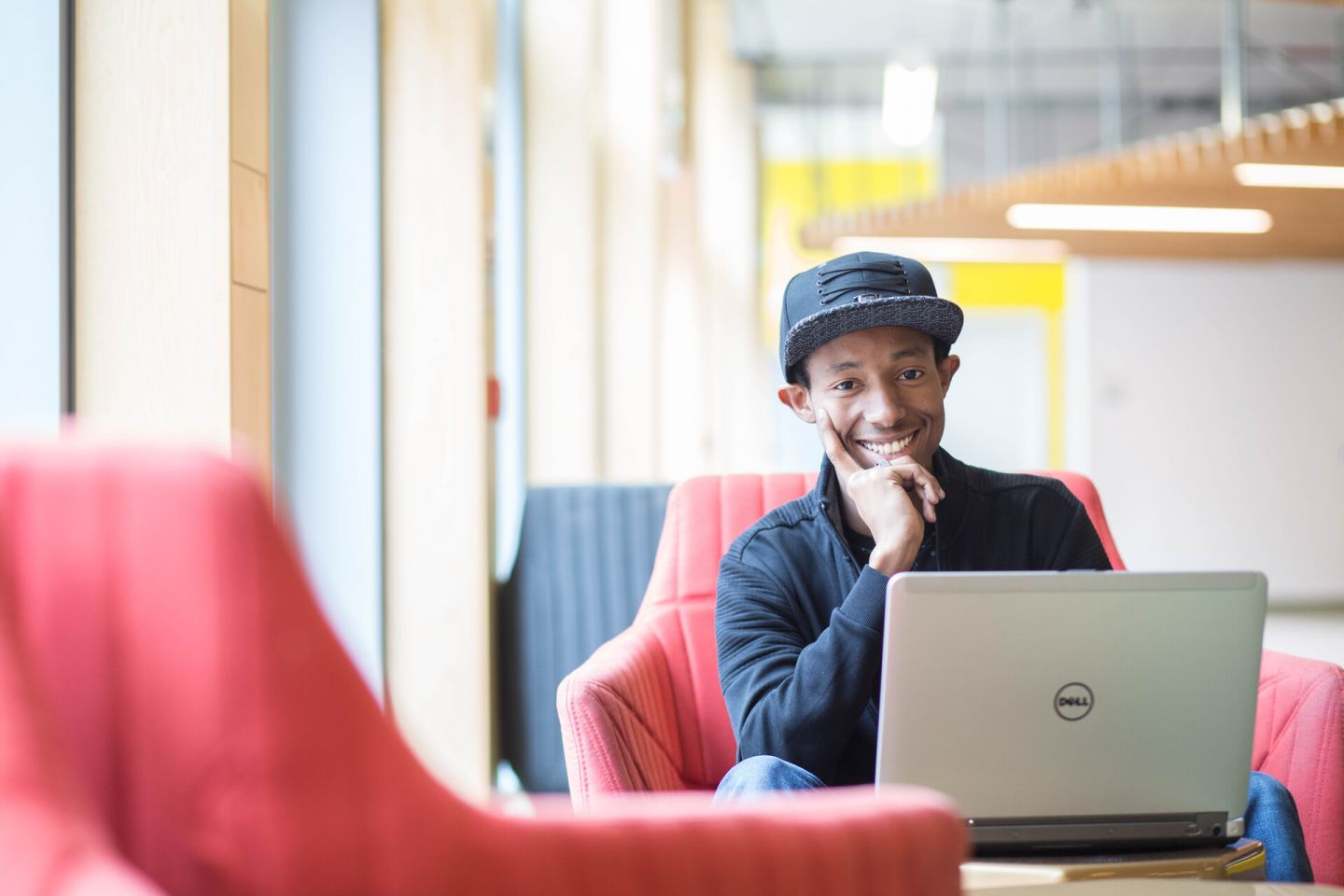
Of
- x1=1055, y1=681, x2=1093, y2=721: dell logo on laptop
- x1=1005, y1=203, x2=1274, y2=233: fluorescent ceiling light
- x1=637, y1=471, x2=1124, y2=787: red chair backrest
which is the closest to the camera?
x1=1055, y1=681, x2=1093, y2=721: dell logo on laptop

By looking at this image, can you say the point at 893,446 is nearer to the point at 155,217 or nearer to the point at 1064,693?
the point at 1064,693

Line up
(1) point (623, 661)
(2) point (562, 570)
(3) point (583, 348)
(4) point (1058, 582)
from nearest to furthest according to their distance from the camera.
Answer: (4) point (1058, 582), (1) point (623, 661), (2) point (562, 570), (3) point (583, 348)

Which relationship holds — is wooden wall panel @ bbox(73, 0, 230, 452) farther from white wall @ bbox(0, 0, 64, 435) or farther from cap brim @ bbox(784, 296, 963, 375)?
cap brim @ bbox(784, 296, 963, 375)

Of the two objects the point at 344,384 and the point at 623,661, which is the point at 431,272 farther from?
the point at 623,661

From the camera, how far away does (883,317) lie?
1.80 metres

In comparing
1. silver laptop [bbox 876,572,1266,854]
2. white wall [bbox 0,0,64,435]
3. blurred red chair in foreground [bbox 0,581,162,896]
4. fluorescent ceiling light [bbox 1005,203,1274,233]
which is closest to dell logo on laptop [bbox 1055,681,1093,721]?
silver laptop [bbox 876,572,1266,854]

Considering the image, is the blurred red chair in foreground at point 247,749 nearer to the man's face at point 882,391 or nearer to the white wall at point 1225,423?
the man's face at point 882,391

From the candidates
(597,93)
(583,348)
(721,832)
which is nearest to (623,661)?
(721,832)

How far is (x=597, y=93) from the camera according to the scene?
535 centimetres

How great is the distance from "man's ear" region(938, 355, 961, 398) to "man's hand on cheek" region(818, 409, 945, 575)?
0.48 ft

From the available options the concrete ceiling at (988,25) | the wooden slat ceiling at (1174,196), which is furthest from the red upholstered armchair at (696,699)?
the concrete ceiling at (988,25)

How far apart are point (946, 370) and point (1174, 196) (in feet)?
21.4

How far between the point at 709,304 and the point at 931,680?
27.3 ft

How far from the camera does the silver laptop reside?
1.31 metres
